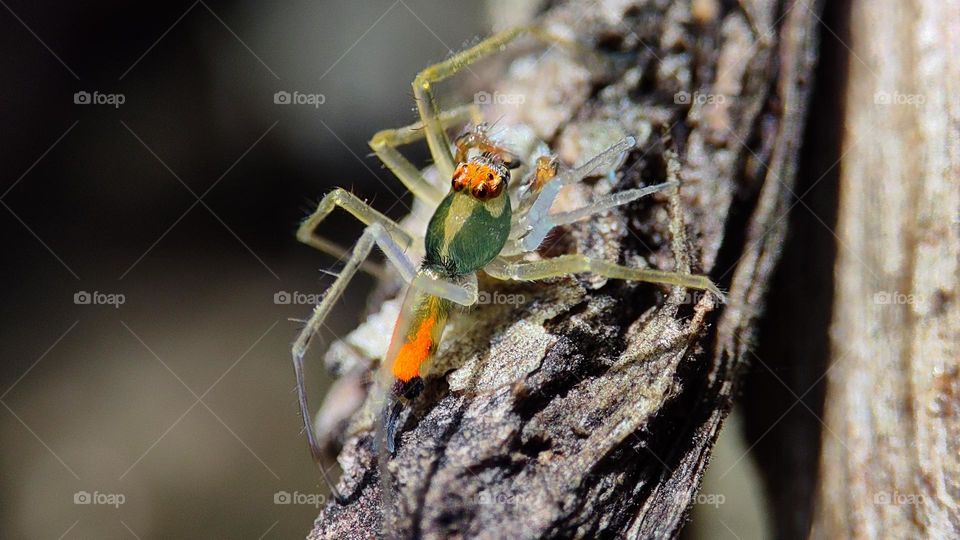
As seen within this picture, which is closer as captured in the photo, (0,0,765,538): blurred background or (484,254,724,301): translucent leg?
(484,254,724,301): translucent leg

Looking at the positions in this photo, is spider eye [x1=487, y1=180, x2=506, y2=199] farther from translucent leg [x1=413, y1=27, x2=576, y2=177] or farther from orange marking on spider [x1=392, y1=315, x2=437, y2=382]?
orange marking on spider [x1=392, y1=315, x2=437, y2=382]

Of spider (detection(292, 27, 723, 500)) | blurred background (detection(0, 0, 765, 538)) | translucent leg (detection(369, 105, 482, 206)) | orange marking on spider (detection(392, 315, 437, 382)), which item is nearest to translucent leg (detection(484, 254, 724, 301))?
spider (detection(292, 27, 723, 500))

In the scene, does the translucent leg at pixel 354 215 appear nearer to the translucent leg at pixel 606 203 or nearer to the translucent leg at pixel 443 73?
the translucent leg at pixel 443 73

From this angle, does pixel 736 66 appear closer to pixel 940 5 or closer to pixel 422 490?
pixel 940 5

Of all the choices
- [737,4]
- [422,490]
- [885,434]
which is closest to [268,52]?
[737,4]

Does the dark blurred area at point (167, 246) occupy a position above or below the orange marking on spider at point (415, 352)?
above

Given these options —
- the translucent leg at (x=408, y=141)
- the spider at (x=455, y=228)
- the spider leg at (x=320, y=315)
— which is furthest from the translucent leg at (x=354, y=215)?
the translucent leg at (x=408, y=141)
